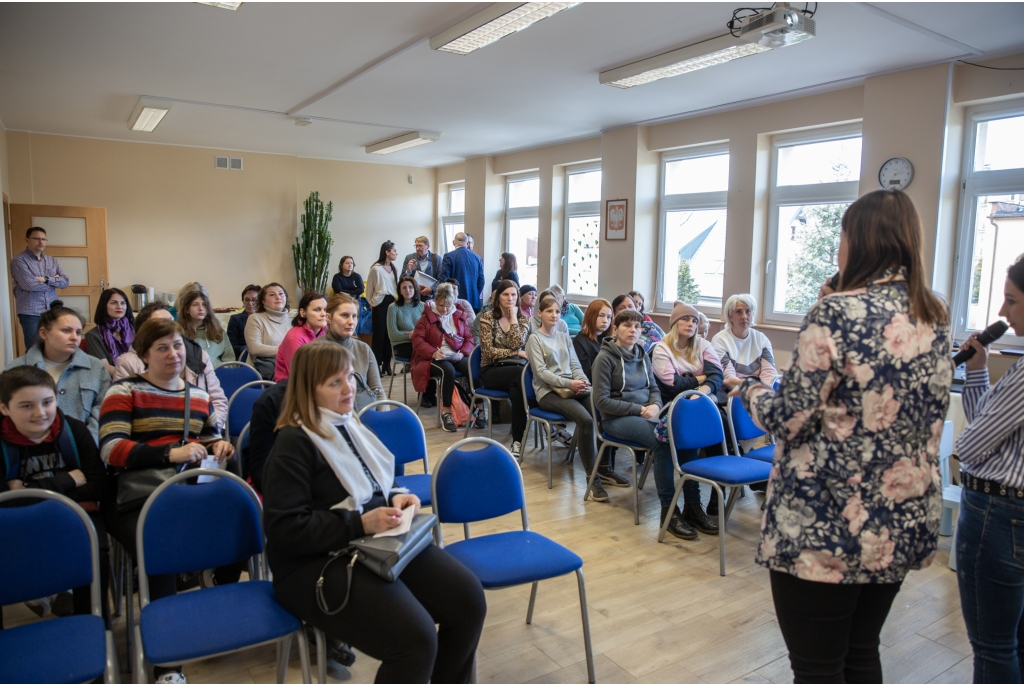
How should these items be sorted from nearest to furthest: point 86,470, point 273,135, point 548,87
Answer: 1. point 86,470
2. point 548,87
3. point 273,135

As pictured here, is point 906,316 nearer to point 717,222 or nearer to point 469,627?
point 469,627

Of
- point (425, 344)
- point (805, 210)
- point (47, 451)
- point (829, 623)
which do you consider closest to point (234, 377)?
point (47, 451)

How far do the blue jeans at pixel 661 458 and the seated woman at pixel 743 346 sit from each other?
765mm

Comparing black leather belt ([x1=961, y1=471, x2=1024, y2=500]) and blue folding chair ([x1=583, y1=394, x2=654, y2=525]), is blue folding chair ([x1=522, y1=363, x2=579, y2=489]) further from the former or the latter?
black leather belt ([x1=961, y1=471, x2=1024, y2=500])

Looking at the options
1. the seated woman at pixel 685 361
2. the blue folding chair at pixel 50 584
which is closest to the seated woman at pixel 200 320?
the blue folding chair at pixel 50 584

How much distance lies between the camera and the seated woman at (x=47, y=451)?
2229mm

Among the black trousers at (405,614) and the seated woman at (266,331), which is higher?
the seated woman at (266,331)

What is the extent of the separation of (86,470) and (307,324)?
1775mm

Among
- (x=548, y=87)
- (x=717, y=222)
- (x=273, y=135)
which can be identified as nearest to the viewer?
(x=548, y=87)

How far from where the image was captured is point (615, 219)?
7629mm

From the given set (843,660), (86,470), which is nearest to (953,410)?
(843,660)

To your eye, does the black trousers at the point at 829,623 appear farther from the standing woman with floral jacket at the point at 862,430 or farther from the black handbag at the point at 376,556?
the black handbag at the point at 376,556

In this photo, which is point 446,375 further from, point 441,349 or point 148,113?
point 148,113

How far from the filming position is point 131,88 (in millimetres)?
6133
